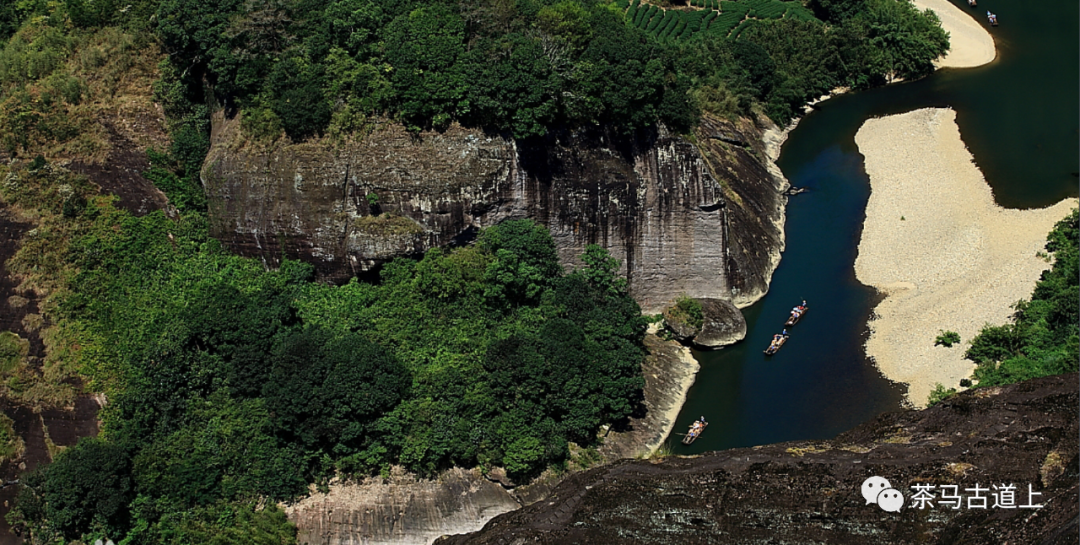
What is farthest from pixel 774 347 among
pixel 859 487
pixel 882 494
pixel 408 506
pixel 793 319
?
pixel 882 494

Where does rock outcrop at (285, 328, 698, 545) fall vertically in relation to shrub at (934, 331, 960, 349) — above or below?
below

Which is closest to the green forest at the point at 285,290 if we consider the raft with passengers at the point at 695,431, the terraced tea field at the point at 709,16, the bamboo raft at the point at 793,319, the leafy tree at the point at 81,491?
the leafy tree at the point at 81,491

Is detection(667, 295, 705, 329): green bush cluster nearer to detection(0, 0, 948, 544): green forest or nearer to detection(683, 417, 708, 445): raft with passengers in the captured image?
detection(0, 0, 948, 544): green forest

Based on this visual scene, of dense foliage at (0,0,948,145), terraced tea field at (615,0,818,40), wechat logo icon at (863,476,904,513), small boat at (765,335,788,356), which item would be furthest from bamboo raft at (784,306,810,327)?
terraced tea field at (615,0,818,40)

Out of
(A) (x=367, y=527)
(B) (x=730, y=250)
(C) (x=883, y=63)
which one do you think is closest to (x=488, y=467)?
(A) (x=367, y=527)

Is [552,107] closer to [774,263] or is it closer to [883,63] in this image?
[774,263]

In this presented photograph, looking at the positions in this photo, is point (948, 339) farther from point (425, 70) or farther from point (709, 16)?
point (709, 16)
